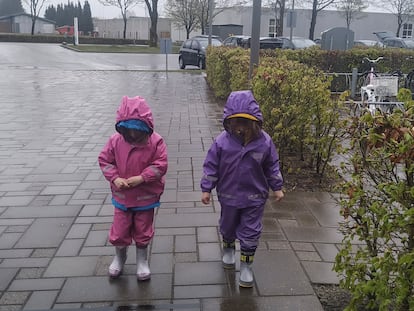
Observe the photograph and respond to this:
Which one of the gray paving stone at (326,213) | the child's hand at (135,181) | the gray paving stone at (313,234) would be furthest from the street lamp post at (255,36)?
the child's hand at (135,181)

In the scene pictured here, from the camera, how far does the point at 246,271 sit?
2926 millimetres

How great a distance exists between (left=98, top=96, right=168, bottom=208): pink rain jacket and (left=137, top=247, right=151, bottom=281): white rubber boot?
35 centimetres

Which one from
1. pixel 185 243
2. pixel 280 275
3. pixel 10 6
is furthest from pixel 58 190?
pixel 10 6

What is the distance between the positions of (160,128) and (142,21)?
205 ft

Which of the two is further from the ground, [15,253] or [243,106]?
[243,106]

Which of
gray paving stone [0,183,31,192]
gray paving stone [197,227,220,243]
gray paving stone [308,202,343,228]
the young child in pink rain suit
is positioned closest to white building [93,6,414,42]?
gray paving stone [0,183,31,192]

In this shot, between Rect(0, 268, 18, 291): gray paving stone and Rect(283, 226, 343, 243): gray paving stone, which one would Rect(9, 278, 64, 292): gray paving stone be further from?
Rect(283, 226, 343, 243): gray paving stone

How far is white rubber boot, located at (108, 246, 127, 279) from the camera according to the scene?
2996mm

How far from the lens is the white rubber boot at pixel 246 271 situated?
114 inches

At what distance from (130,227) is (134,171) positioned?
391mm

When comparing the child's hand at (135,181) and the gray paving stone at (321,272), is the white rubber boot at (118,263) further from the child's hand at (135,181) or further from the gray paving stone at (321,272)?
the gray paving stone at (321,272)

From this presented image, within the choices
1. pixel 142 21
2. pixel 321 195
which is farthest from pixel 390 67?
pixel 142 21

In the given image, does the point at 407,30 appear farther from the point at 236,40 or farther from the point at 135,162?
the point at 135,162

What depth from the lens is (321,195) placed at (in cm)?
465
